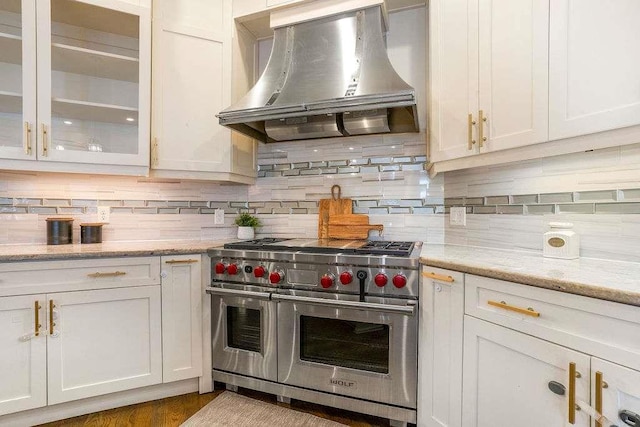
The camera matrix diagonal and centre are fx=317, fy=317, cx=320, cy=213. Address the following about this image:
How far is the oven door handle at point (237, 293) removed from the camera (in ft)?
5.78

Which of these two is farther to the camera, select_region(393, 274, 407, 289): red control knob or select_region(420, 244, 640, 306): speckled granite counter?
select_region(393, 274, 407, 289): red control knob

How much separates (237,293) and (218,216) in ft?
2.87

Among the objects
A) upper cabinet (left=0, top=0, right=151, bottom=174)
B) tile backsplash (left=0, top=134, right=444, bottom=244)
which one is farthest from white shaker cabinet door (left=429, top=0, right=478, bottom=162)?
upper cabinet (left=0, top=0, right=151, bottom=174)

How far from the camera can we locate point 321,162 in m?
2.38

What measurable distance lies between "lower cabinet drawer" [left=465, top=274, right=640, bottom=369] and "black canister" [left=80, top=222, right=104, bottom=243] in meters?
2.25

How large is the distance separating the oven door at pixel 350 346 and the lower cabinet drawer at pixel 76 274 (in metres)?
0.75

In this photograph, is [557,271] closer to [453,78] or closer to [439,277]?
[439,277]

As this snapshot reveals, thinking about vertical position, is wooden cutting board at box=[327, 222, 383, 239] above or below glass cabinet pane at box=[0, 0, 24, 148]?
→ below

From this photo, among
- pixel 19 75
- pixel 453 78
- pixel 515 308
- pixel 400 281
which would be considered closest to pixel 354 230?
pixel 400 281

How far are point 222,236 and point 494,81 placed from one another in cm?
206

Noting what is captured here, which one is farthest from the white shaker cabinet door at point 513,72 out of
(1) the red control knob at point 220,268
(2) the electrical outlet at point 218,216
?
(2) the electrical outlet at point 218,216

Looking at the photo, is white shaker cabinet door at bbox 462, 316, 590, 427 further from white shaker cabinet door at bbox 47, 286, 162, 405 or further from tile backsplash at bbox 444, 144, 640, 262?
white shaker cabinet door at bbox 47, 286, 162, 405

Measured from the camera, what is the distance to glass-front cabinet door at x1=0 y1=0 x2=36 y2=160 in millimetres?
1737

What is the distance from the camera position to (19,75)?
5.76ft
